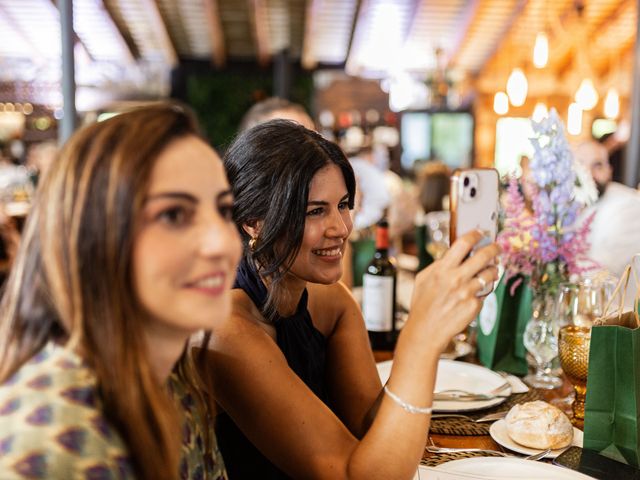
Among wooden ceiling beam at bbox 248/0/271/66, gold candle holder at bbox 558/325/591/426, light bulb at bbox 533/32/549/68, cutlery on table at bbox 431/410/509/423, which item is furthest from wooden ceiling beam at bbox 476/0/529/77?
cutlery on table at bbox 431/410/509/423

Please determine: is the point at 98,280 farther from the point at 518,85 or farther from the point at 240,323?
the point at 518,85

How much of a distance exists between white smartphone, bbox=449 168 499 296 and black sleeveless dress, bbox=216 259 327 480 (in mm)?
538

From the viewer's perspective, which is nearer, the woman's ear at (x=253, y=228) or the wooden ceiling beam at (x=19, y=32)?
the woman's ear at (x=253, y=228)

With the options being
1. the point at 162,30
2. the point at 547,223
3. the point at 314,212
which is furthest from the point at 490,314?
the point at 162,30

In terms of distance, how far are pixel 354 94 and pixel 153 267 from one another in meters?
Answer: 11.7

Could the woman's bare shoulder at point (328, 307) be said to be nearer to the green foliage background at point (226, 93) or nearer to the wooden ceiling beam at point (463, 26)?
the wooden ceiling beam at point (463, 26)

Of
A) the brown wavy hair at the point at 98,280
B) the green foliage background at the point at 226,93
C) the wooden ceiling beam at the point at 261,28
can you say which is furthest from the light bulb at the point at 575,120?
the green foliage background at the point at 226,93

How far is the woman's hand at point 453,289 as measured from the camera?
3.17ft

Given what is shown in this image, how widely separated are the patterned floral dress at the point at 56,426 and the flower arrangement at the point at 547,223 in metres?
1.23

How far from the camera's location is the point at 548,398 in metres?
1.53

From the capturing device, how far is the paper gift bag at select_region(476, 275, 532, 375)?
1.73m

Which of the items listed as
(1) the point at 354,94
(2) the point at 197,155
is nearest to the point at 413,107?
(1) the point at 354,94

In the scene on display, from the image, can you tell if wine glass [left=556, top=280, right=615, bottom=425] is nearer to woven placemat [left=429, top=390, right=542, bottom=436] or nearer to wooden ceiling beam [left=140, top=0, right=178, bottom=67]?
woven placemat [left=429, top=390, right=542, bottom=436]

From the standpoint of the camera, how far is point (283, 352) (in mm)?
1436
